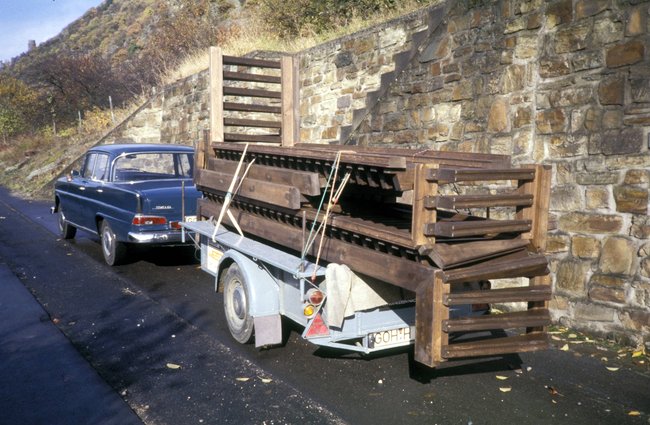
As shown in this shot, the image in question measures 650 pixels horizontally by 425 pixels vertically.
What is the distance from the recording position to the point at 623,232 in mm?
5695

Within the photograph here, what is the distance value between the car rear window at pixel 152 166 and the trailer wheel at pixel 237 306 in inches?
151

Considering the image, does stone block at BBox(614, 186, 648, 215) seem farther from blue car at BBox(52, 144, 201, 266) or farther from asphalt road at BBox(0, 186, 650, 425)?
blue car at BBox(52, 144, 201, 266)

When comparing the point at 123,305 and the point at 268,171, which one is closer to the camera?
the point at 268,171

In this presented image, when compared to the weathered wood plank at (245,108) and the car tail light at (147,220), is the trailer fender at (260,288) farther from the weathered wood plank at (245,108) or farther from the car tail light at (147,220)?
the car tail light at (147,220)

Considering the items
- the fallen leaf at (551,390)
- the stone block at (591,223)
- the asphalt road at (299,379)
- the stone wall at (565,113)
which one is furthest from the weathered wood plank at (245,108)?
the fallen leaf at (551,390)

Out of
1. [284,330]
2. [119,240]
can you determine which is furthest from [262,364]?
[119,240]

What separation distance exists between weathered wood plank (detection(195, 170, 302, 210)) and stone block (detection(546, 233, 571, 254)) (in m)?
3.00

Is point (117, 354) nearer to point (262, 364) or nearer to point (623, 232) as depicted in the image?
point (262, 364)

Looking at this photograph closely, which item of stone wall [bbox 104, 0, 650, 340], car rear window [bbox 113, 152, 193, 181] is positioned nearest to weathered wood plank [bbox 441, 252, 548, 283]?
stone wall [bbox 104, 0, 650, 340]

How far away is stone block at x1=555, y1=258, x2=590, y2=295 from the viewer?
6043 mm

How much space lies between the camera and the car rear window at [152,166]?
360 inches

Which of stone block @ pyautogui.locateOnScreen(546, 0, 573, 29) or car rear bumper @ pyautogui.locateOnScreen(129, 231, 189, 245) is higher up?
stone block @ pyautogui.locateOnScreen(546, 0, 573, 29)

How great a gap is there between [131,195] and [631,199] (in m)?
6.11

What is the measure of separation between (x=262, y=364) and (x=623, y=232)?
3590mm
